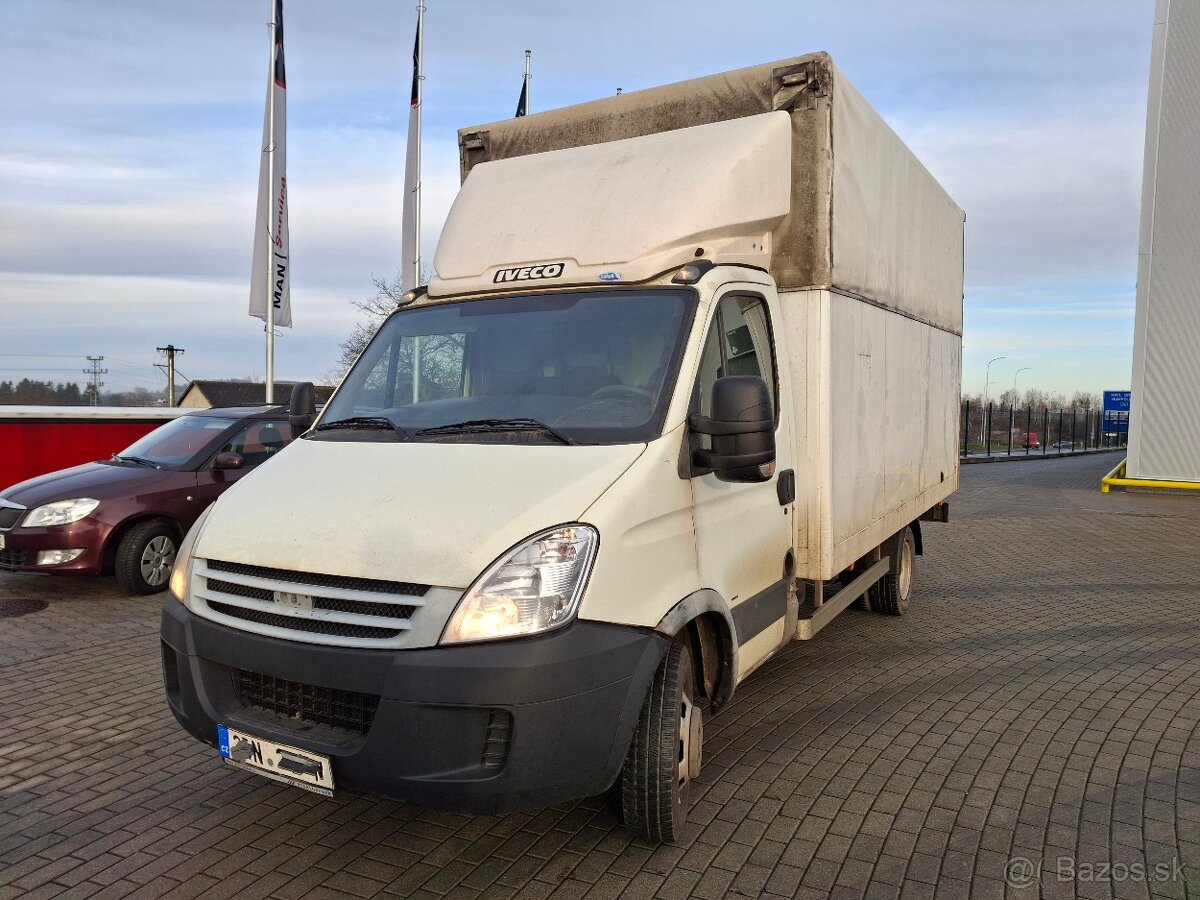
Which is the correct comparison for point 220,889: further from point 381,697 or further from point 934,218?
point 934,218

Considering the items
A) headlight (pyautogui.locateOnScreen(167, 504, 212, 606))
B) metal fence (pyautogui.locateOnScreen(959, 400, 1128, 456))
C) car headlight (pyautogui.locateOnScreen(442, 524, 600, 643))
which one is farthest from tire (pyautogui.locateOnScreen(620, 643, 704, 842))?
metal fence (pyautogui.locateOnScreen(959, 400, 1128, 456))

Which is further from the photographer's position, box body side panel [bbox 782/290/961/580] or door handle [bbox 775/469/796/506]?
box body side panel [bbox 782/290/961/580]

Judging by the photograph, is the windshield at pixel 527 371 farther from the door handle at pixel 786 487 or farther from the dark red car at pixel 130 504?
the dark red car at pixel 130 504

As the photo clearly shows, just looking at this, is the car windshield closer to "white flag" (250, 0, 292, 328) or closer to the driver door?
the driver door

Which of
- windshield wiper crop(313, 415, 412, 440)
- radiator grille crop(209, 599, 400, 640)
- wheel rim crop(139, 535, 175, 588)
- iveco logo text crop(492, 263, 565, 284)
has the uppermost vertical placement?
iveco logo text crop(492, 263, 565, 284)

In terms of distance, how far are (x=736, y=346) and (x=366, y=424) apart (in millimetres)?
1713

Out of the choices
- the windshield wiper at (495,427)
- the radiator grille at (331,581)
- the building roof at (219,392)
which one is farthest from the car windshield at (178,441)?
the building roof at (219,392)

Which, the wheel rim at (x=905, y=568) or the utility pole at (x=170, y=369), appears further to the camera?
the utility pole at (x=170, y=369)

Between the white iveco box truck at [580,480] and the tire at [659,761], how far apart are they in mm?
13

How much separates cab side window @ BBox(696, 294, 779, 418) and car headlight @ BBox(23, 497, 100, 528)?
6.40 meters

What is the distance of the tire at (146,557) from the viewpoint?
27.6 ft

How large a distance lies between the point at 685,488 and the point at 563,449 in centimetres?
52

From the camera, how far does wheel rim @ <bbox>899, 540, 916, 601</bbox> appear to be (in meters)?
7.90

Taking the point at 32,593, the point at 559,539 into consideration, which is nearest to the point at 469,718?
the point at 559,539
